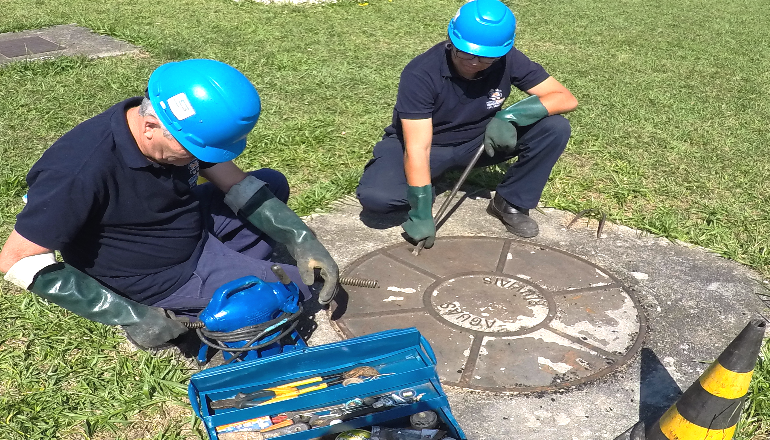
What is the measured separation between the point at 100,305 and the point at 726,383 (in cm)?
195

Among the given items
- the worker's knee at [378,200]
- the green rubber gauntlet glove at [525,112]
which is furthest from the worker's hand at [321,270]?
the green rubber gauntlet glove at [525,112]

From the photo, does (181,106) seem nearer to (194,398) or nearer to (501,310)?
(194,398)

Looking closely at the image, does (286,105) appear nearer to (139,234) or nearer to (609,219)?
(609,219)

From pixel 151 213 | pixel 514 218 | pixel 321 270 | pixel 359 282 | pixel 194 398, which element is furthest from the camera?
pixel 514 218

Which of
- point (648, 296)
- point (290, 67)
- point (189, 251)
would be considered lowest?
point (290, 67)

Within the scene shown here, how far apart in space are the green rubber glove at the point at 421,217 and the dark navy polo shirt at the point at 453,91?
0.37 m

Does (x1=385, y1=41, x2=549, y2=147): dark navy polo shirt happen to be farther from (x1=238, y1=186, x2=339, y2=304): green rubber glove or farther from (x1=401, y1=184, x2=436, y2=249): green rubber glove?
(x1=238, y1=186, x2=339, y2=304): green rubber glove

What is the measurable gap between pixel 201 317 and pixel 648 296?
194 centimetres

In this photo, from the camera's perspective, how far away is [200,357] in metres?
2.57

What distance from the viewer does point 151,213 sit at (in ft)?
8.03

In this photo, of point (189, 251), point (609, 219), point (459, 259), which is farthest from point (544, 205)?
point (189, 251)

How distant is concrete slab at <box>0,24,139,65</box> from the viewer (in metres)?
6.30

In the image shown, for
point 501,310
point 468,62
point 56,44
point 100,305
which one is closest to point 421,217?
point 501,310

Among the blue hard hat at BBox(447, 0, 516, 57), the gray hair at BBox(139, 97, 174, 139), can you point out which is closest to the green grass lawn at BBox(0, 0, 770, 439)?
the gray hair at BBox(139, 97, 174, 139)
